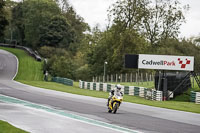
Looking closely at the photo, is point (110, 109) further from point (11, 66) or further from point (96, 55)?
point (96, 55)

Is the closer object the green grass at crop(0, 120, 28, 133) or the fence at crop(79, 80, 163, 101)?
the green grass at crop(0, 120, 28, 133)

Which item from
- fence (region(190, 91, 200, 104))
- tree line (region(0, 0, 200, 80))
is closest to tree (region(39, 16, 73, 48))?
→ tree line (region(0, 0, 200, 80))

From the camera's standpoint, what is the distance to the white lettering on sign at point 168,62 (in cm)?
3722

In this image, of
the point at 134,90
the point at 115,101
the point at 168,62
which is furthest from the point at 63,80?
the point at 115,101

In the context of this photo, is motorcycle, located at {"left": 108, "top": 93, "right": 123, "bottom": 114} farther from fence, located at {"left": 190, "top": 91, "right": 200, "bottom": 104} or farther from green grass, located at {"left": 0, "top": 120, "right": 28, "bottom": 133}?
fence, located at {"left": 190, "top": 91, "right": 200, "bottom": 104}

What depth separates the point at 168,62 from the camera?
37469 millimetres

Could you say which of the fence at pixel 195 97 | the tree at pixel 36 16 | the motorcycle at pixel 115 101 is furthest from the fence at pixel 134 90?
the tree at pixel 36 16

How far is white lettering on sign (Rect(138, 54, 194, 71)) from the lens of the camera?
3722 centimetres

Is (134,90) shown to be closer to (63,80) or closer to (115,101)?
(63,80)

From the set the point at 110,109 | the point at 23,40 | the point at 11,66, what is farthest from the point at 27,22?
the point at 110,109

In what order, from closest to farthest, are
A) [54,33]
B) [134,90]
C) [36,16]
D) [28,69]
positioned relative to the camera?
[134,90] → [28,69] → [54,33] → [36,16]

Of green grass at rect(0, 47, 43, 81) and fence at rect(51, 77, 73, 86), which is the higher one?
green grass at rect(0, 47, 43, 81)

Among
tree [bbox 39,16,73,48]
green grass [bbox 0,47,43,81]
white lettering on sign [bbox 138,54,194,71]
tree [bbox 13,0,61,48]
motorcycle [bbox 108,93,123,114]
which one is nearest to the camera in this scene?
motorcycle [bbox 108,93,123,114]

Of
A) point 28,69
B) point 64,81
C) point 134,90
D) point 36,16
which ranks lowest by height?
point 64,81
